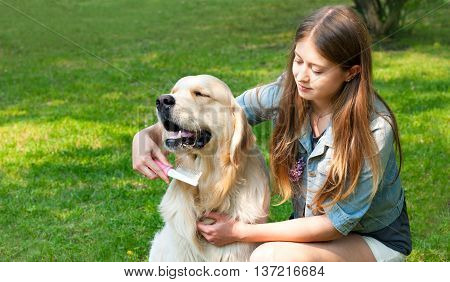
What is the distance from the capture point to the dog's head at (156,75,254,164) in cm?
311

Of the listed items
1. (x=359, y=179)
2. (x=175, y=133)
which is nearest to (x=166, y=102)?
(x=175, y=133)

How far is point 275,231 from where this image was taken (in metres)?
3.26

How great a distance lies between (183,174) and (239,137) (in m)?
0.32

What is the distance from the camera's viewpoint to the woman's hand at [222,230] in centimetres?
326

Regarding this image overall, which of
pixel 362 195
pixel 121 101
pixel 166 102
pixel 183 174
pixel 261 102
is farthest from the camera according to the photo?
pixel 121 101

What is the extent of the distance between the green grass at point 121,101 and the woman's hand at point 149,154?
3.34 feet

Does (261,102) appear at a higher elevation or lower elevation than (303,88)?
lower

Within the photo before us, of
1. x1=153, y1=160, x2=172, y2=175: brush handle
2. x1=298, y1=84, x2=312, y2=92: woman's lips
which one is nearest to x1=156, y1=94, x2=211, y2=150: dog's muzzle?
x1=153, y1=160, x2=172, y2=175: brush handle

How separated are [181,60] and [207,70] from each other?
0.96m

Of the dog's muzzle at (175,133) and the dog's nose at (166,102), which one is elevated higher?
the dog's nose at (166,102)

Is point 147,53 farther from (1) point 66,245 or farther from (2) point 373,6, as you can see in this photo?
(1) point 66,245

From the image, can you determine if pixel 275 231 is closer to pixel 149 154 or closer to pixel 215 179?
pixel 215 179

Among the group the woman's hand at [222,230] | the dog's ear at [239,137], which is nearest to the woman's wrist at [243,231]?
the woman's hand at [222,230]

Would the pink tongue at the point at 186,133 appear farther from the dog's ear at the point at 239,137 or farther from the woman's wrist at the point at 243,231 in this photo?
the woman's wrist at the point at 243,231
